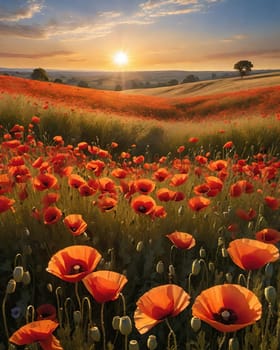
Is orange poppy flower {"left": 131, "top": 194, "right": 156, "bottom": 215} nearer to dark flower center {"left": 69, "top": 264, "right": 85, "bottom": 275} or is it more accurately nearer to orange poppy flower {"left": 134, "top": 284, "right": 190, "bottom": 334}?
dark flower center {"left": 69, "top": 264, "right": 85, "bottom": 275}

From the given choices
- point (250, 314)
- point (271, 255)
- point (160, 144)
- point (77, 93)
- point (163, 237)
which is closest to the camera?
point (250, 314)

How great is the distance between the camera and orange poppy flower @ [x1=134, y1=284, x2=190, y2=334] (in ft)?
3.95

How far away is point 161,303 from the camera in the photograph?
1.21 m

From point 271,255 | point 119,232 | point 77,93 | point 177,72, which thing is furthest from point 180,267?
point 177,72

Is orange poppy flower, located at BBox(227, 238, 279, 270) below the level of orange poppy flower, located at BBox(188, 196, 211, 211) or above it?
above

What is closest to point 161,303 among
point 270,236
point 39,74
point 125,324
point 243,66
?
point 125,324

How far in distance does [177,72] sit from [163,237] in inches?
2984

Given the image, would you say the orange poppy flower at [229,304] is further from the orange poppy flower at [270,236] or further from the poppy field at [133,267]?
the orange poppy flower at [270,236]

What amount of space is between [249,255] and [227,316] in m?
0.29

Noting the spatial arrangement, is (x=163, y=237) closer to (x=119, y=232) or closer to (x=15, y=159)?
(x=119, y=232)

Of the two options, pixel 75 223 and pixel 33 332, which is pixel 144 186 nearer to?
pixel 75 223

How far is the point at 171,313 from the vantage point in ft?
4.04

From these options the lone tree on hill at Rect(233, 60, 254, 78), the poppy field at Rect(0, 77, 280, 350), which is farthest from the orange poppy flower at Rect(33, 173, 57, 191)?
the lone tree on hill at Rect(233, 60, 254, 78)

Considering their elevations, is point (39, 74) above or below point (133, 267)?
above
